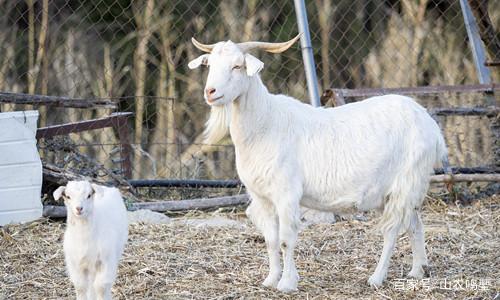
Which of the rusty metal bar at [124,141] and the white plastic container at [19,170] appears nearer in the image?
the white plastic container at [19,170]

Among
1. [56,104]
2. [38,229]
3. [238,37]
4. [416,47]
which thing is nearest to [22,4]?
[238,37]

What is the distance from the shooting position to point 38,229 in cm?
673

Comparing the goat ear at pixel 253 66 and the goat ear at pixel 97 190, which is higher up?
the goat ear at pixel 253 66

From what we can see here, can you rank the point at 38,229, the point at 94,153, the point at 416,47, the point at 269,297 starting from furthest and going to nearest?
the point at 416,47 < the point at 94,153 < the point at 38,229 < the point at 269,297

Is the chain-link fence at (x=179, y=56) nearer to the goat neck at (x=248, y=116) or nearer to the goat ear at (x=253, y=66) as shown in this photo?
the goat neck at (x=248, y=116)

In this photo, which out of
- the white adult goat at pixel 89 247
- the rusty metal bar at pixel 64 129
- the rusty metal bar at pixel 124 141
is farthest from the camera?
the rusty metal bar at pixel 124 141

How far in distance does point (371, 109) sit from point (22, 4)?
9805 millimetres

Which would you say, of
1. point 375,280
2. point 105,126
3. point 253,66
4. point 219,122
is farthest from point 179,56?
point 375,280

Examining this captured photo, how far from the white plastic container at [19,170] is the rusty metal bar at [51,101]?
1.14 ft

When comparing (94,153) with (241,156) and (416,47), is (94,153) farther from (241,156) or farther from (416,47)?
(241,156)

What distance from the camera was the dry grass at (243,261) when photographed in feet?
17.5

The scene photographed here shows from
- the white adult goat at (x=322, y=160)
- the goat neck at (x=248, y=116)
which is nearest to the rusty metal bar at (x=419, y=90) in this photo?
the white adult goat at (x=322, y=160)

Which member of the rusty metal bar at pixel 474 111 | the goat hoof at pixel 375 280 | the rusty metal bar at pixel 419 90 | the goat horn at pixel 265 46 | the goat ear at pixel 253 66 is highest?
the goat horn at pixel 265 46

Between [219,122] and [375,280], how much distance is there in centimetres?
131
